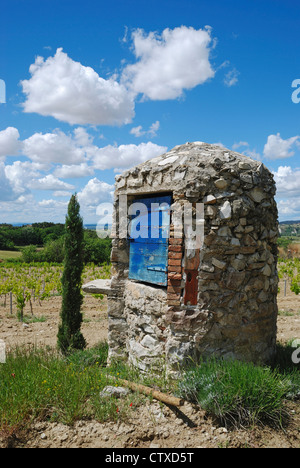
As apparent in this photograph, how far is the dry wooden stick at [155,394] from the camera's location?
376cm

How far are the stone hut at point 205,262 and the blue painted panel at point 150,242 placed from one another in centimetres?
2

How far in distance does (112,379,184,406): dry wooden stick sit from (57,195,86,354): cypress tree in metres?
3.29

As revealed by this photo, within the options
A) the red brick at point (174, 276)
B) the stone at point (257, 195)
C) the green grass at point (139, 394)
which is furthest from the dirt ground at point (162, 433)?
the stone at point (257, 195)

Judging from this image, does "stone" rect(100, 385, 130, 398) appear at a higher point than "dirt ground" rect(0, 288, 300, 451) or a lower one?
higher

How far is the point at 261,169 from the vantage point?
4957 millimetres

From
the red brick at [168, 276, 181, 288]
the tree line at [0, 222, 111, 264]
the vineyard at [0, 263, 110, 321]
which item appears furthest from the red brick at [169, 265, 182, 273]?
the tree line at [0, 222, 111, 264]

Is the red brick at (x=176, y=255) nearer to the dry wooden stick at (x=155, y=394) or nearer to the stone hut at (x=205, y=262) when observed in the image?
the stone hut at (x=205, y=262)

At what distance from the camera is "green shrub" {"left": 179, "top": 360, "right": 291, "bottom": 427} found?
3.70 meters

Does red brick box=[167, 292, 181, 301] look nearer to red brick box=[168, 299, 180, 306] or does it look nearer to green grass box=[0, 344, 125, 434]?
red brick box=[168, 299, 180, 306]

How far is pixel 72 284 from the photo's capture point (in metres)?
7.60
